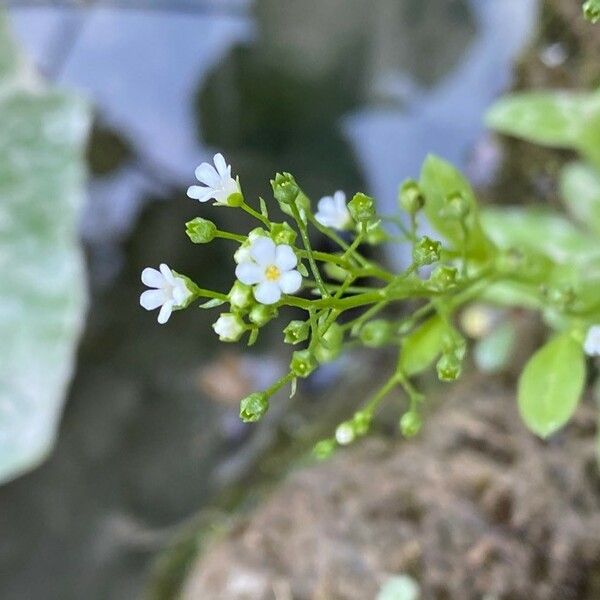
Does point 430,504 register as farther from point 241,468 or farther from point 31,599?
point 31,599

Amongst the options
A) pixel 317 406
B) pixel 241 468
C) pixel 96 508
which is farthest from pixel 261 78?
pixel 96 508

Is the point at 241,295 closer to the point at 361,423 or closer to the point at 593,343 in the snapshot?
the point at 361,423

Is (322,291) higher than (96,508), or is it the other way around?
(322,291)

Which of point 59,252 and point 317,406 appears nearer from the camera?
point 59,252

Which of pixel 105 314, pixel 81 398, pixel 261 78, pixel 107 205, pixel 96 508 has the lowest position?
pixel 96 508

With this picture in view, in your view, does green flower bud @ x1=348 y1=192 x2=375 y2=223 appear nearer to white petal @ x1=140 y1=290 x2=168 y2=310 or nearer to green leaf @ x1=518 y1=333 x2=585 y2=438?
white petal @ x1=140 y1=290 x2=168 y2=310

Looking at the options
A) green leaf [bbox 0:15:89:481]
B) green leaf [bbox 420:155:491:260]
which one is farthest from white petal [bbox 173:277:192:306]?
green leaf [bbox 0:15:89:481]
